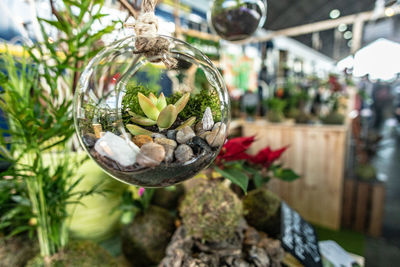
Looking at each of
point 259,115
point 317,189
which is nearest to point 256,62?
point 259,115

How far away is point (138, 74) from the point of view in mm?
290

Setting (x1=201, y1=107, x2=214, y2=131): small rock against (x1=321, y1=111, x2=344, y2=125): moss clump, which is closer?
(x1=201, y1=107, x2=214, y2=131): small rock

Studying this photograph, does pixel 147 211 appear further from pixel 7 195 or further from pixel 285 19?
pixel 285 19

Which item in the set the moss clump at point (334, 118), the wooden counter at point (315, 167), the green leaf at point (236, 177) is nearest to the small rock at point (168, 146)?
the green leaf at point (236, 177)

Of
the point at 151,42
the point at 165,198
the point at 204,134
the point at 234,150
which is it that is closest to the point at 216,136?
the point at 204,134

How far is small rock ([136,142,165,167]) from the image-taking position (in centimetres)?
26

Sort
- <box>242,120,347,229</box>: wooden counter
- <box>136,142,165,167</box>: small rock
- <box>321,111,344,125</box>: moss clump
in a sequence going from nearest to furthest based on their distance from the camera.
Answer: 1. <box>136,142,165,167</box>: small rock
2. <box>242,120,347,229</box>: wooden counter
3. <box>321,111,344,125</box>: moss clump

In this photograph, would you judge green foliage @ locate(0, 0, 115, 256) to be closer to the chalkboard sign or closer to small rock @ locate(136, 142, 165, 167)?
small rock @ locate(136, 142, 165, 167)

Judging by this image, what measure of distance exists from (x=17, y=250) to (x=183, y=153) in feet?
1.96

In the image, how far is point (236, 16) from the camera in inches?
36.2

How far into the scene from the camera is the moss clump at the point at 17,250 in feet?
1.86

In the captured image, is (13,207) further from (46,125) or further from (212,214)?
(212,214)

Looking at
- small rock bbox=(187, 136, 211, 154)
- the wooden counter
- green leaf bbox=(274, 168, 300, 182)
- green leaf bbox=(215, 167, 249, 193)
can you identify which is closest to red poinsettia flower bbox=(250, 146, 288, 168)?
green leaf bbox=(274, 168, 300, 182)

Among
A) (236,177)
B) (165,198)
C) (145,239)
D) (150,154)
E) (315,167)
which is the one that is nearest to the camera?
(150,154)
